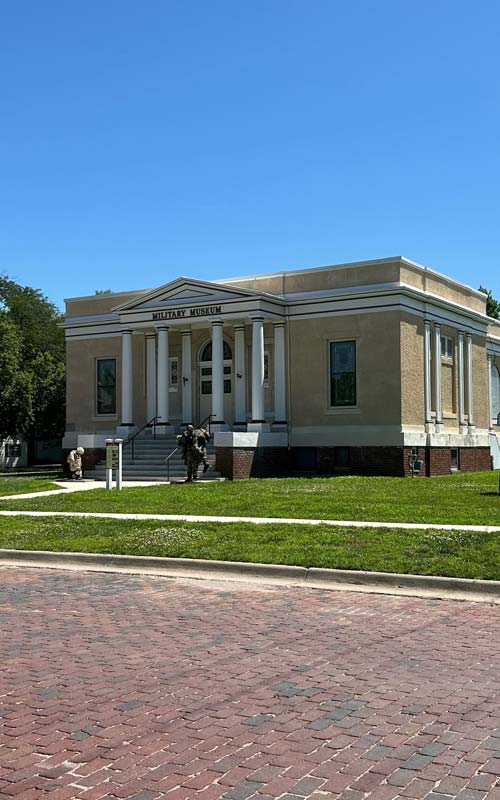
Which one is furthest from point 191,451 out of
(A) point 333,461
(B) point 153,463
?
(A) point 333,461

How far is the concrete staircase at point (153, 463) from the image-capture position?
93.2 ft

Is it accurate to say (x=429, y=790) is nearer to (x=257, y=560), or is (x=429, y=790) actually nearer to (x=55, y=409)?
(x=257, y=560)

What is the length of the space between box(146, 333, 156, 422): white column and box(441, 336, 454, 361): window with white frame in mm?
11003

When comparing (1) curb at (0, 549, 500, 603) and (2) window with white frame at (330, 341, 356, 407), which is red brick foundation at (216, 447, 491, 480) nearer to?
(2) window with white frame at (330, 341, 356, 407)

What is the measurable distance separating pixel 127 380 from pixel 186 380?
224 cm

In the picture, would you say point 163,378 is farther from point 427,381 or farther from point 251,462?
point 427,381

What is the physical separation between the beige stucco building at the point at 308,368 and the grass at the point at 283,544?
1175 cm

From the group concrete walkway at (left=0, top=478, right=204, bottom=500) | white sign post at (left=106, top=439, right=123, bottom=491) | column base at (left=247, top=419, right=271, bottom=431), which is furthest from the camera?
column base at (left=247, top=419, right=271, bottom=431)

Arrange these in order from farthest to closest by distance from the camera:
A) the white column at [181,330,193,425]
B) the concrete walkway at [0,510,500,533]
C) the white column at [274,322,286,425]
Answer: the white column at [181,330,193,425] → the white column at [274,322,286,425] → the concrete walkway at [0,510,500,533]

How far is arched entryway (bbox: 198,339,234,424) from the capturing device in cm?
3303

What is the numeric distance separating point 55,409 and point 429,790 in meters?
44.1

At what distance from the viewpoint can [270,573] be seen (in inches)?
475

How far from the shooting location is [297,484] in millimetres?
24703

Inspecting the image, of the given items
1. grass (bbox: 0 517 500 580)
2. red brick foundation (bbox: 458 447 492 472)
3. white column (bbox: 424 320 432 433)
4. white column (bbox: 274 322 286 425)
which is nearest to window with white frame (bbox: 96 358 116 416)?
white column (bbox: 274 322 286 425)
